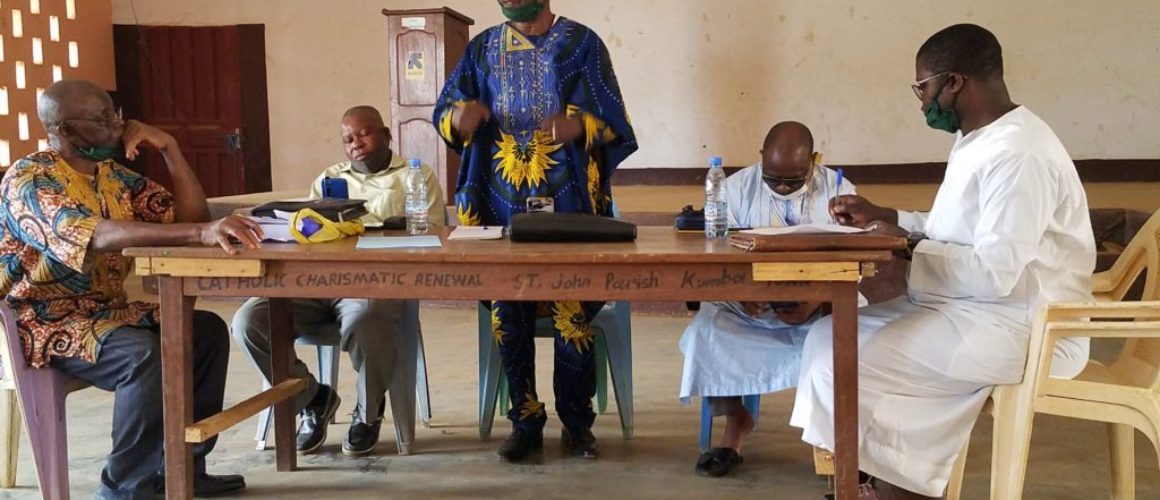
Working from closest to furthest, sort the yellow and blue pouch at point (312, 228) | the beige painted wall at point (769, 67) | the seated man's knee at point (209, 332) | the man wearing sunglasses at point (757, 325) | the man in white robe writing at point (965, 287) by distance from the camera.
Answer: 1. the man in white robe writing at point (965, 287)
2. the yellow and blue pouch at point (312, 228)
3. the seated man's knee at point (209, 332)
4. the man wearing sunglasses at point (757, 325)
5. the beige painted wall at point (769, 67)

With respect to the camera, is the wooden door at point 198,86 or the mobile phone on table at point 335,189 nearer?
the mobile phone on table at point 335,189

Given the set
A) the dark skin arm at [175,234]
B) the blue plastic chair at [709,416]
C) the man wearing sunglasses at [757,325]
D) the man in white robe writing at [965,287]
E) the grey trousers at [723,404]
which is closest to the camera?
the man in white robe writing at [965,287]

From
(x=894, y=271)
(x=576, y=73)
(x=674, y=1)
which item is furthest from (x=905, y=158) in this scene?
(x=576, y=73)

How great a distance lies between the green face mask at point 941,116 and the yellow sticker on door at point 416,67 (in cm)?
505

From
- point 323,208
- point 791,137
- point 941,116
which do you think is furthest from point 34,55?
point 941,116

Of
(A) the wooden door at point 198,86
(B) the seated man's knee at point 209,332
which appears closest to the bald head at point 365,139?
(B) the seated man's knee at point 209,332

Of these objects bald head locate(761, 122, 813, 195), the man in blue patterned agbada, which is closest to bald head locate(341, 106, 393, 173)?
the man in blue patterned agbada

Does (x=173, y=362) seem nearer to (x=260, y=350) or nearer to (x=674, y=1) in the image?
(x=260, y=350)

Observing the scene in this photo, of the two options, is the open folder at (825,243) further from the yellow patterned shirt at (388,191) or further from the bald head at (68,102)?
the bald head at (68,102)

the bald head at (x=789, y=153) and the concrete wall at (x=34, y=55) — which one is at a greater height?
the concrete wall at (x=34, y=55)

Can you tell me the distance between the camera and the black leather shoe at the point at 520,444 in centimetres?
347

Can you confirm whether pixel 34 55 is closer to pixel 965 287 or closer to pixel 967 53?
pixel 967 53

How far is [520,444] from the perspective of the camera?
3.49m

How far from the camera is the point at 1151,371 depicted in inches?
104
